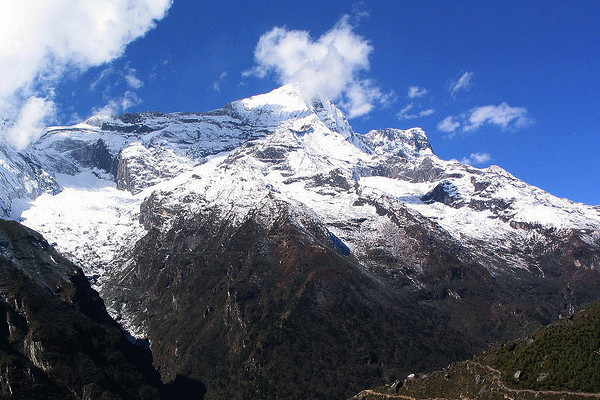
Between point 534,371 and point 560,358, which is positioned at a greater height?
point 560,358

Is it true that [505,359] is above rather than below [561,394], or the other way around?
above

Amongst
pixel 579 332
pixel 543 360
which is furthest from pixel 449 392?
pixel 579 332

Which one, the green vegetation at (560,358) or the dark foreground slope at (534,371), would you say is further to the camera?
the dark foreground slope at (534,371)

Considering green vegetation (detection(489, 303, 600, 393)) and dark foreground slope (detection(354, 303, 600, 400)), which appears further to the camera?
dark foreground slope (detection(354, 303, 600, 400))

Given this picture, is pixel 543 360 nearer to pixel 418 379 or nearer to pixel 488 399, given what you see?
pixel 488 399

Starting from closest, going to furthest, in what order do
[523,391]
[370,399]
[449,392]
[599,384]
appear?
[599,384] < [523,391] < [449,392] < [370,399]

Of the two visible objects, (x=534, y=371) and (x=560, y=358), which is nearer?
(x=560, y=358)

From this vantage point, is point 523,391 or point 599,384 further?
point 523,391

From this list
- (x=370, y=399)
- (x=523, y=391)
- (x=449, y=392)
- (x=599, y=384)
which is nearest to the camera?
(x=599, y=384)
